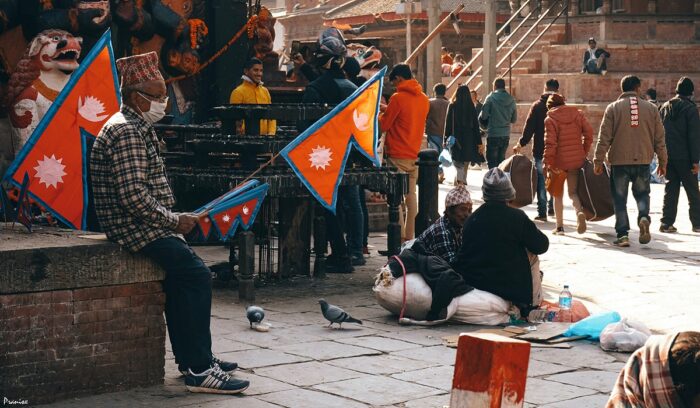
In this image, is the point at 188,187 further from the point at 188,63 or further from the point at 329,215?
the point at 188,63

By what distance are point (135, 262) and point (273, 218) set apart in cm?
481

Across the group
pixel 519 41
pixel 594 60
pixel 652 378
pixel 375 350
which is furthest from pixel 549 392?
pixel 519 41

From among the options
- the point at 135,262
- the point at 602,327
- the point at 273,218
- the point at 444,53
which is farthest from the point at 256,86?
the point at 444,53

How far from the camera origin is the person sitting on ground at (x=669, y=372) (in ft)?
11.7

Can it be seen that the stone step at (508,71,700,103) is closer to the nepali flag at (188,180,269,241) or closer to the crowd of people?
the crowd of people

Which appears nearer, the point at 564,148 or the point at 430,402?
the point at 430,402

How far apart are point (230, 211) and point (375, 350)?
1.25 metres

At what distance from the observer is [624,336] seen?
26.5ft

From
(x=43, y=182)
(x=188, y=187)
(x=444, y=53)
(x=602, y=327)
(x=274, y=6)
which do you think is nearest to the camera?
(x=43, y=182)

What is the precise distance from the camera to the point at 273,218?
37.6ft

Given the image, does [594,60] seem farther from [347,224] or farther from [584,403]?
[584,403]

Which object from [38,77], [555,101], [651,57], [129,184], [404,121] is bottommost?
[129,184]

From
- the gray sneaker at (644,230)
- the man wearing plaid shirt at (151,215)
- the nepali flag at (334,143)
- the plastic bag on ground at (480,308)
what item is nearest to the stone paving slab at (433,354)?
the plastic bag on ground at (480,308)

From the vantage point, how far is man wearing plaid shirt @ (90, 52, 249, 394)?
6570 mm
